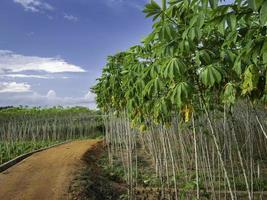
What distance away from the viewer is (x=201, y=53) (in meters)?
2.44

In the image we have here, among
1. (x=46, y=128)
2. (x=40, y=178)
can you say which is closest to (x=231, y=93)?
(x=40, y=178)

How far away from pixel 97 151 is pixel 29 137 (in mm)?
6377

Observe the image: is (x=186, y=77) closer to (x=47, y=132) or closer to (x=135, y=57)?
(x=135, y=57)

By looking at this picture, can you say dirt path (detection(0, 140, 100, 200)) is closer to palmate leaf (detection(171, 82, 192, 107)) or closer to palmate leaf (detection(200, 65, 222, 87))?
palmate leaf (detection(171, 82, 192, 107))

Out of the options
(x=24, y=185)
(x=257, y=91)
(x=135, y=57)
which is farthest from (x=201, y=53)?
(x=24, y=185)

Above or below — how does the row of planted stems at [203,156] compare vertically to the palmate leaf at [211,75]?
below

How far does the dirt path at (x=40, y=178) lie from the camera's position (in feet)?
21.1

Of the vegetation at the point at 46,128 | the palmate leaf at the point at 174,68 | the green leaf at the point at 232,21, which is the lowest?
the vegetation at the point at 46,128

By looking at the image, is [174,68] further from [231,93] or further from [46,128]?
[46,128]

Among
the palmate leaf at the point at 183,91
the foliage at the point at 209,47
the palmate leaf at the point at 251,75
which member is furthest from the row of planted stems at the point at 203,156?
the palmate leaf at the point at 251,75

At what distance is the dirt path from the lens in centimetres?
643

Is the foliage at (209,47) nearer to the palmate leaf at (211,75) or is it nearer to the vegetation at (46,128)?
the palmate leaf at (211,75)

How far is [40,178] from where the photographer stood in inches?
307

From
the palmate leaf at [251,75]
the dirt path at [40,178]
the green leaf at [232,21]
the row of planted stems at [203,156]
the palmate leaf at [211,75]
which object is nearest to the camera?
the green leaf at [232,21]
